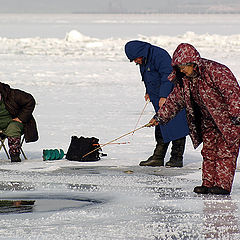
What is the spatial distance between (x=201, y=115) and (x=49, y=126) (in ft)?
19.3

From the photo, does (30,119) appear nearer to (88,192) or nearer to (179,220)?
(88,192)

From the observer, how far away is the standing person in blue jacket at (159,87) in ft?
25.4

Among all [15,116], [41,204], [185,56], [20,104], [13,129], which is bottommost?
[41,204]

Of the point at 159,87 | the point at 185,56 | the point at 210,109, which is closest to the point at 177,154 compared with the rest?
the point at 159,87

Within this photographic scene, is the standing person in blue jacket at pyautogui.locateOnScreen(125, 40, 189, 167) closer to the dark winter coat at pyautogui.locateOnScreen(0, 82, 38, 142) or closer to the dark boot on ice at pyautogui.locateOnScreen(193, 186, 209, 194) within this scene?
the dark winter coat at pyautogui.locateOnScreen(0, 82, 38, 142)

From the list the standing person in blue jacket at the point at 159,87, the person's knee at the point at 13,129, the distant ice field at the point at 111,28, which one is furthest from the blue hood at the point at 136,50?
the distant ice field at the point at 111,28

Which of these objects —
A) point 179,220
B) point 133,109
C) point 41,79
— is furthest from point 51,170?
point 41,79

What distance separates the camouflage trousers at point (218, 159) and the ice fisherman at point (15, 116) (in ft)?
8.47

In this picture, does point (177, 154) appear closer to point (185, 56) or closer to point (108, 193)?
point (108, 193)

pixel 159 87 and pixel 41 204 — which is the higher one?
pixel 159 87

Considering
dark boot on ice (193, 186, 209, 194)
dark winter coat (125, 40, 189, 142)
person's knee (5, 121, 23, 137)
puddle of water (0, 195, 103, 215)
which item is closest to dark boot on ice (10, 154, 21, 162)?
person's knee (5, 121, 23, 137)

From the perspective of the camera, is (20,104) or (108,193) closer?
(108,193)

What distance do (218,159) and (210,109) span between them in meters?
0.47

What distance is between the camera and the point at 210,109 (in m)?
6.16
